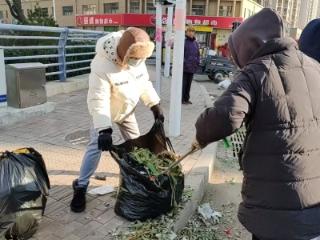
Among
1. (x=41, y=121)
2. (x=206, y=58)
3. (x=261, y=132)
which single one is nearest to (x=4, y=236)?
(x=261, y=132)

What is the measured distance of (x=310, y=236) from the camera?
1922 mm

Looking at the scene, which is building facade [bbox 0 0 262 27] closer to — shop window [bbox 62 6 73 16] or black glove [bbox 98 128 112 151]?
shop window [bbox 62 6 73 16]

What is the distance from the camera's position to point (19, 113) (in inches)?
241

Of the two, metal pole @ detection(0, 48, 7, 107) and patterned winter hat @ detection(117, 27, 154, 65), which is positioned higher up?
patterned winter hat @ detection(117, 27, 154, 65)

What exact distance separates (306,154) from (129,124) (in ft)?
6.50

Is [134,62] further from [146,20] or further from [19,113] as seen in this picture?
[146,20]

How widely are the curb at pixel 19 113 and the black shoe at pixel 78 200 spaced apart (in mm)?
2987

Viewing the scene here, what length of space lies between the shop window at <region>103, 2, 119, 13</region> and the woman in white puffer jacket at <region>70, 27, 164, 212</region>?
46.0 meters

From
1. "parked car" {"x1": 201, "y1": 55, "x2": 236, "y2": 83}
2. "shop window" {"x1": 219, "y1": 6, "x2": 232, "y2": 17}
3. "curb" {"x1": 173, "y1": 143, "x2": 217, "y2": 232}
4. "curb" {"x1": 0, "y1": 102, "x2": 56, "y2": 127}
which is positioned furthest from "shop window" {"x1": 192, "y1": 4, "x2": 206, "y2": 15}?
"curb" {"x1": 173, "y1": 143, "x2": 217, "y2": 232}

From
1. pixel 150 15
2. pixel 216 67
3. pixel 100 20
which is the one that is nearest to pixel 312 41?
pixel 216 67

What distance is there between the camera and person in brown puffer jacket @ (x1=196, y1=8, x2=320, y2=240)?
1815 millimetres

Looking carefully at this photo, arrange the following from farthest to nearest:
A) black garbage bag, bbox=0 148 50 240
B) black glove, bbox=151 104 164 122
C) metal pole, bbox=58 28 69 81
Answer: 1. metal pole, bbox=58 28 69 81
2. black glove, bbox=151 104 164 122
3. black garbage bag, bbox=0 148 50 240

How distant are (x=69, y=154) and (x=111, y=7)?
45.5 metres

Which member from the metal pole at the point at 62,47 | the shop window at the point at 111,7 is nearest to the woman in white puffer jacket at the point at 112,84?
the metal pole at the point at 62,47
